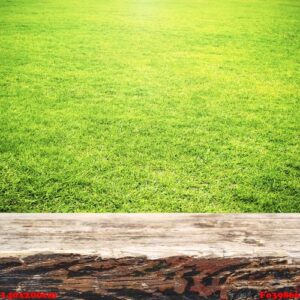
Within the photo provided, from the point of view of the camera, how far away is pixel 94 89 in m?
5.59

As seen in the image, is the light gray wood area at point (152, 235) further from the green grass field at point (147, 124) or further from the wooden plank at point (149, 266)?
the green grass field at point (147, 124)

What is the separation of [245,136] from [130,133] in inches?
55.0

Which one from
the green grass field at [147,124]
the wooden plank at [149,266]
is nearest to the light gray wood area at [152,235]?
the wooden plank at [149,266]

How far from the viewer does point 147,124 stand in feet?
14.0

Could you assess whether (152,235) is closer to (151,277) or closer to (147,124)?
(151,277)

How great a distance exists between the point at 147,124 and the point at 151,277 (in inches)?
142

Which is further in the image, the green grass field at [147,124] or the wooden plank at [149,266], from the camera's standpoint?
the green grass field at [147,124]

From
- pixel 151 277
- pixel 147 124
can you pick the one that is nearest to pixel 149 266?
pixel 151 277

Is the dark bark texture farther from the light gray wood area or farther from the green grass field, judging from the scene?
the green grass field

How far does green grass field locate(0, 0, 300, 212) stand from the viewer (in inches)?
115

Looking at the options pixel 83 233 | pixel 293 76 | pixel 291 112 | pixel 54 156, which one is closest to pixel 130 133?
pixel 54 156

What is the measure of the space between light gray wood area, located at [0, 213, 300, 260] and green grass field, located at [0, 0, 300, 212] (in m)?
1.85

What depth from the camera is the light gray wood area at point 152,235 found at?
2.45 ft

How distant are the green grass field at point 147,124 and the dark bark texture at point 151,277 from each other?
6.51ft
